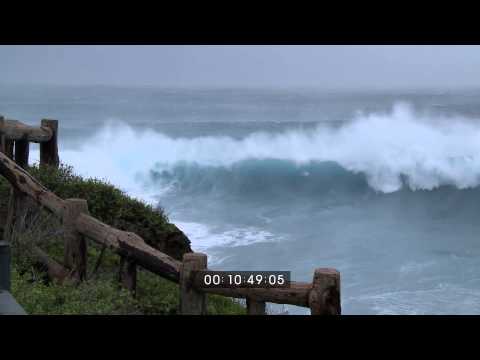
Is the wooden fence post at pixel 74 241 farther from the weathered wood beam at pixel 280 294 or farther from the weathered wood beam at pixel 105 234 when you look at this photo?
the weathered wood beam at pixel 280 294

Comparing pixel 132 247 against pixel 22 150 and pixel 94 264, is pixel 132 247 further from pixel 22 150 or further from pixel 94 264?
pixel 22 150

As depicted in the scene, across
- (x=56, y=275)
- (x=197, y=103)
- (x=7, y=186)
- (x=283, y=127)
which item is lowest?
(x=56, y=275)

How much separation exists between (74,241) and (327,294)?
117 inches

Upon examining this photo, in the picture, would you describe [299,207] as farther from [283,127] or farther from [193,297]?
[193,297]

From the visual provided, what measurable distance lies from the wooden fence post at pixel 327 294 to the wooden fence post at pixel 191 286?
111 cm

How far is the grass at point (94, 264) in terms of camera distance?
599cm

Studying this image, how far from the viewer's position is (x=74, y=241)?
6.98m

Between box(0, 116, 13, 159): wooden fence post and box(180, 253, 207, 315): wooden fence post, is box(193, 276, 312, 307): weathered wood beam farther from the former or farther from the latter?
box(0, 116, 13, 159): wooden fence post

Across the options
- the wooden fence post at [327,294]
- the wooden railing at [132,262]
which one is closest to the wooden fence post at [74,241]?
the wooden railing at [132,262]

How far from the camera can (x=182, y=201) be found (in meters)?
22.2

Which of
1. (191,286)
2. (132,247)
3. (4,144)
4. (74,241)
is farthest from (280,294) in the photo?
(4,144)
